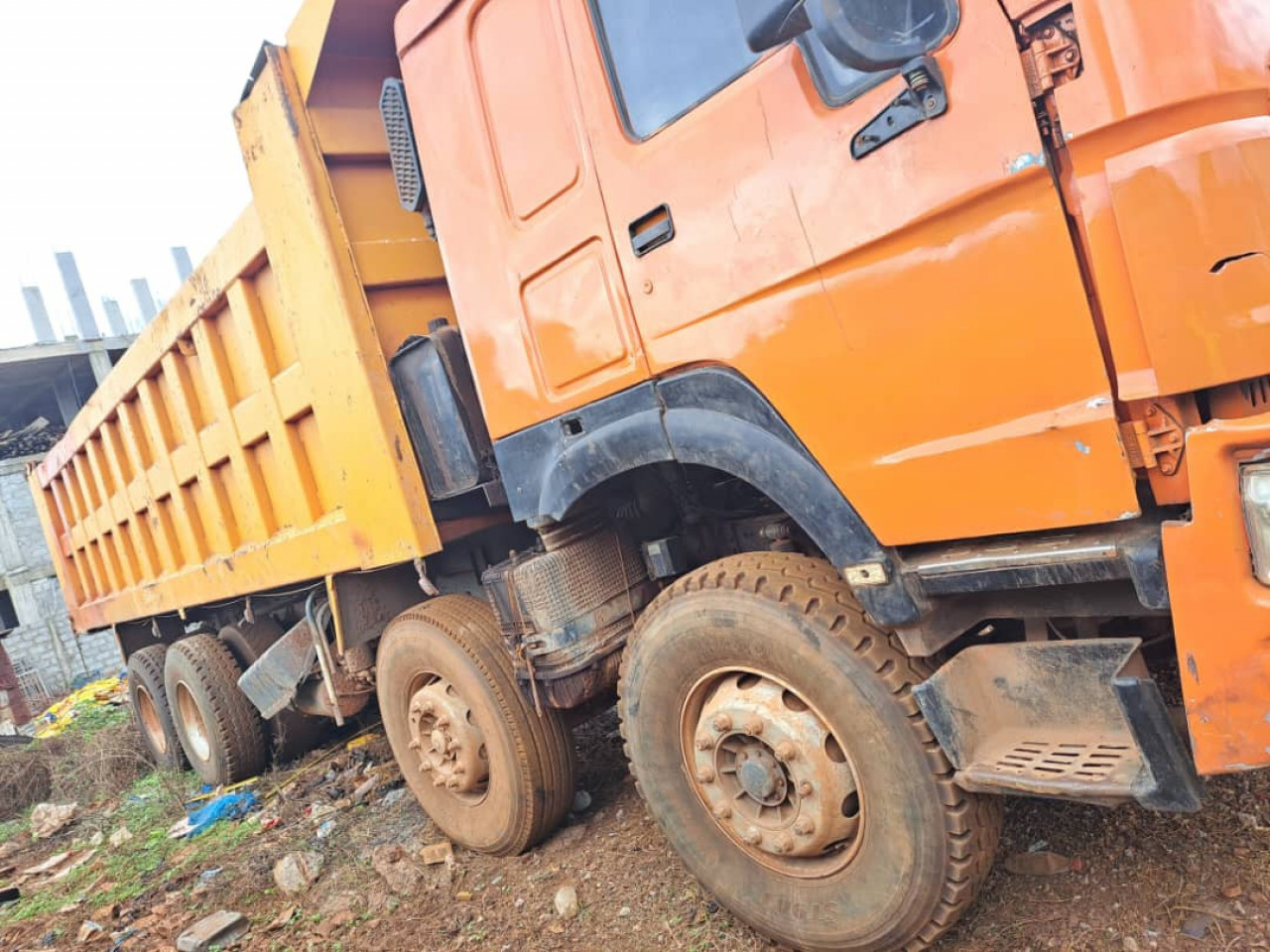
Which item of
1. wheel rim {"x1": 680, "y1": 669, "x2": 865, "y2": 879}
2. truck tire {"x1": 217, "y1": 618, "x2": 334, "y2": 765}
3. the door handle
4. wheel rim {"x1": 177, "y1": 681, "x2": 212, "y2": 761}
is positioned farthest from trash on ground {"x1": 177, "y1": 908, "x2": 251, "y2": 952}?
the door handle

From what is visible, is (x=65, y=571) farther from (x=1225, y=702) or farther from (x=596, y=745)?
(x=1225, y=702)

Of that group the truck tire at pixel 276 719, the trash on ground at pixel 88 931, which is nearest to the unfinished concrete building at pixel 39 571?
the truck tire at pixel 276 719

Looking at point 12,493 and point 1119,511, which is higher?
point 12,493

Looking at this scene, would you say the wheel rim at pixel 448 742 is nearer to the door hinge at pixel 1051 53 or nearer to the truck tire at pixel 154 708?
the door hinge at pixel 1051 53

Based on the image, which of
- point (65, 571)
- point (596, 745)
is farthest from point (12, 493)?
point (596, 745)

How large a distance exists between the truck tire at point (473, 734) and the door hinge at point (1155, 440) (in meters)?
1.89

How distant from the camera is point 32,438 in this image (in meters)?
15.9

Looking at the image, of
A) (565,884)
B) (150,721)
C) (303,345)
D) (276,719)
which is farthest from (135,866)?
(303,345)

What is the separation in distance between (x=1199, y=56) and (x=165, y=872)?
4.42 metres

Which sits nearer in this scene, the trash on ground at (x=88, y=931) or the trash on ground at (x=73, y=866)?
the trash on ground at (x=88, y=931)

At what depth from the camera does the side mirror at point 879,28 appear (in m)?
1.25

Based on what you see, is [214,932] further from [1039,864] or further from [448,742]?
[1039,864]

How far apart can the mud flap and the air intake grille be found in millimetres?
1929

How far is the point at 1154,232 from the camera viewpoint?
1.24 m
